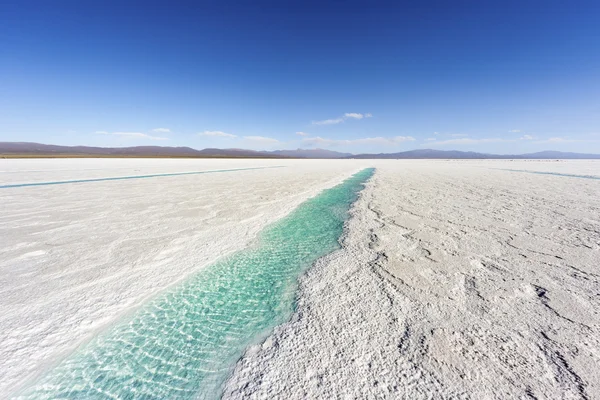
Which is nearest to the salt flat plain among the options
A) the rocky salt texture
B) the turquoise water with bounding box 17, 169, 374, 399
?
the rocky salt texture

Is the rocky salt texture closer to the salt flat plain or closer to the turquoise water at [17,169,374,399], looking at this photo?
the salt flat plain

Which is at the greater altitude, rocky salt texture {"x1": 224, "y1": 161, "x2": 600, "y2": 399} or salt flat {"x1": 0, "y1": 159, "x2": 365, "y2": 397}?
→ rocky salt texture {"x1": 224, "y1": 161, "x2": 600, "y2": 399}

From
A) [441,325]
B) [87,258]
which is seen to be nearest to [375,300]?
→ [441,325]

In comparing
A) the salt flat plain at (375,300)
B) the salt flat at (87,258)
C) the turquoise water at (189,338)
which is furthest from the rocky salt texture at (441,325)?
the salt flat at (87,258)

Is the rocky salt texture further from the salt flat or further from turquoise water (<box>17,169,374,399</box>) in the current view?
the salt flat

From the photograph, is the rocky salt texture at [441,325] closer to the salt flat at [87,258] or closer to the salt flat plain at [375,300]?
the salt flat plain at [375,300]

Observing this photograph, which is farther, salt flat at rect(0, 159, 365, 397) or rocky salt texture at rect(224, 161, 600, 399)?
salt flat at rect(0, 159, 365, 397)

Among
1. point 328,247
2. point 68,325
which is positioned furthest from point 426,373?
point 68,325
